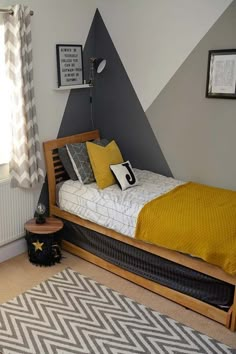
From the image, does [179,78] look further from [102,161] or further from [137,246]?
[137,246]

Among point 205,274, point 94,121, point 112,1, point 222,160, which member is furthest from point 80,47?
point 205,274

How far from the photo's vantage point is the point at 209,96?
3.13 metres

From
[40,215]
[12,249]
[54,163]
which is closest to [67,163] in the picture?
[54,163]

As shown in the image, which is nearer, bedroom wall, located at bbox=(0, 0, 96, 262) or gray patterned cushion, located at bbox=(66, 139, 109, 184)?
bedroom wall, located at bbox=(0, 0, 96, 262)

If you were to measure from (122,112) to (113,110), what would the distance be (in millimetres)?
123

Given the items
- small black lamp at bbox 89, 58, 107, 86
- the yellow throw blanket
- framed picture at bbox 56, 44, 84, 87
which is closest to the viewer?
the yellow throw blanket

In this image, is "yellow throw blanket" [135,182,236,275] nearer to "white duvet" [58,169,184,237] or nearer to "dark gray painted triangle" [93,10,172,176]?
"white duvet" [58,169,184,237]

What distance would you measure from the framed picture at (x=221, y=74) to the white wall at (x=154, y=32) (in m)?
0.25

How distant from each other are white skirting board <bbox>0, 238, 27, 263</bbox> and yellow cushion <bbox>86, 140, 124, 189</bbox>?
3.10ft

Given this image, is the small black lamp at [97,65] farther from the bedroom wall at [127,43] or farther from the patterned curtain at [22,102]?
A: the patterned curtain at [22,102]

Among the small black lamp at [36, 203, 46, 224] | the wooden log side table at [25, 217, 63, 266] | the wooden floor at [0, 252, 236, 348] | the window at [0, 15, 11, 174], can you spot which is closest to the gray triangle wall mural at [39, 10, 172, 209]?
the small black lamp at [36, 203, 46, 224]

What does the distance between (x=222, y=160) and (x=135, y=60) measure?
Result: 1.32 meters

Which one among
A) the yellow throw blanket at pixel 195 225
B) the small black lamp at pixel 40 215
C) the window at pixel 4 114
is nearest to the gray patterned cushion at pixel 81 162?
the small black lamp at pixel 40 215

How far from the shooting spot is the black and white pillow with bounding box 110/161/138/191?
3148mm
